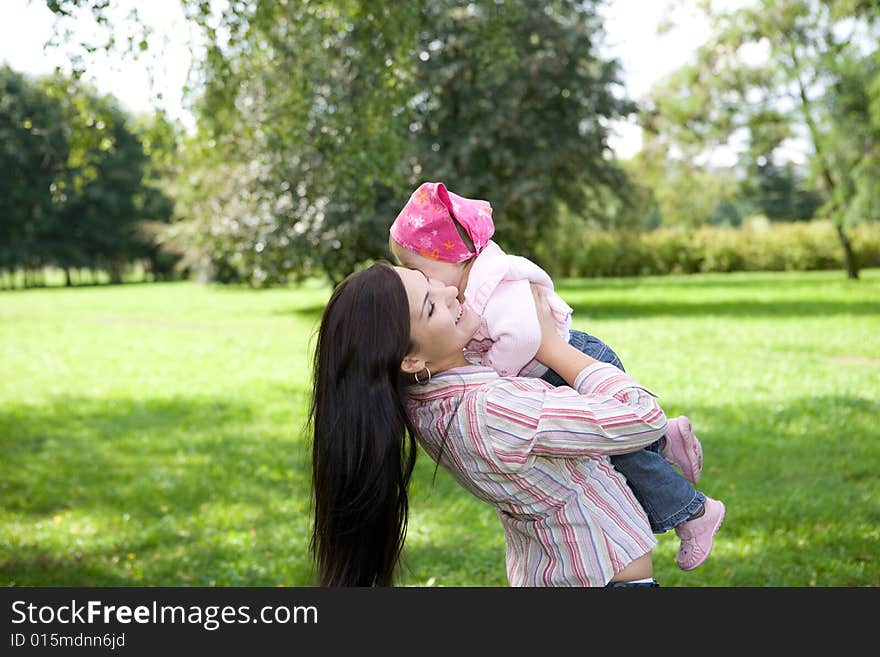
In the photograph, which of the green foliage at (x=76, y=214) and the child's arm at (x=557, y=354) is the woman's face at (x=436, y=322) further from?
the green foliage at (x=76, y=214)

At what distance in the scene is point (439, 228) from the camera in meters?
2.45

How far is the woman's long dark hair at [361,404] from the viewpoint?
212 cm

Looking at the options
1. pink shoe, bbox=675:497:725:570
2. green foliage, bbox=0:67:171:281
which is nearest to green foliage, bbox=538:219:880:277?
green foliage, bbox=0:67:171:281

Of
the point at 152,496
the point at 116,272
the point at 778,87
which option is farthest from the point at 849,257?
the point at 116,272

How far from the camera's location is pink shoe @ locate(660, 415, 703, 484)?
8.66 ft

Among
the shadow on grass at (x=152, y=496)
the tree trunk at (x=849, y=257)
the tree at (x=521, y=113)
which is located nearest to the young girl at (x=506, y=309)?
the shadow on grass at (x=152, y=496)

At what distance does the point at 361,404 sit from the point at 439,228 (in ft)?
1.81

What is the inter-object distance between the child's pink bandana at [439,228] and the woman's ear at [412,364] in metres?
0.36

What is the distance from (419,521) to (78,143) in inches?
175

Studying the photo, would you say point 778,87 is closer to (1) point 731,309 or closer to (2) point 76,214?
(1) point 731,309

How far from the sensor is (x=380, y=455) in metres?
2.16

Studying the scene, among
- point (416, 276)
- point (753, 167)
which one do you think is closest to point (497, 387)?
point (416, 276)

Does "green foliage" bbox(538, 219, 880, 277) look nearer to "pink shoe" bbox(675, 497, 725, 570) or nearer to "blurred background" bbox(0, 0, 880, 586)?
"blurred background" bbox(0, 0, 880, 586)
